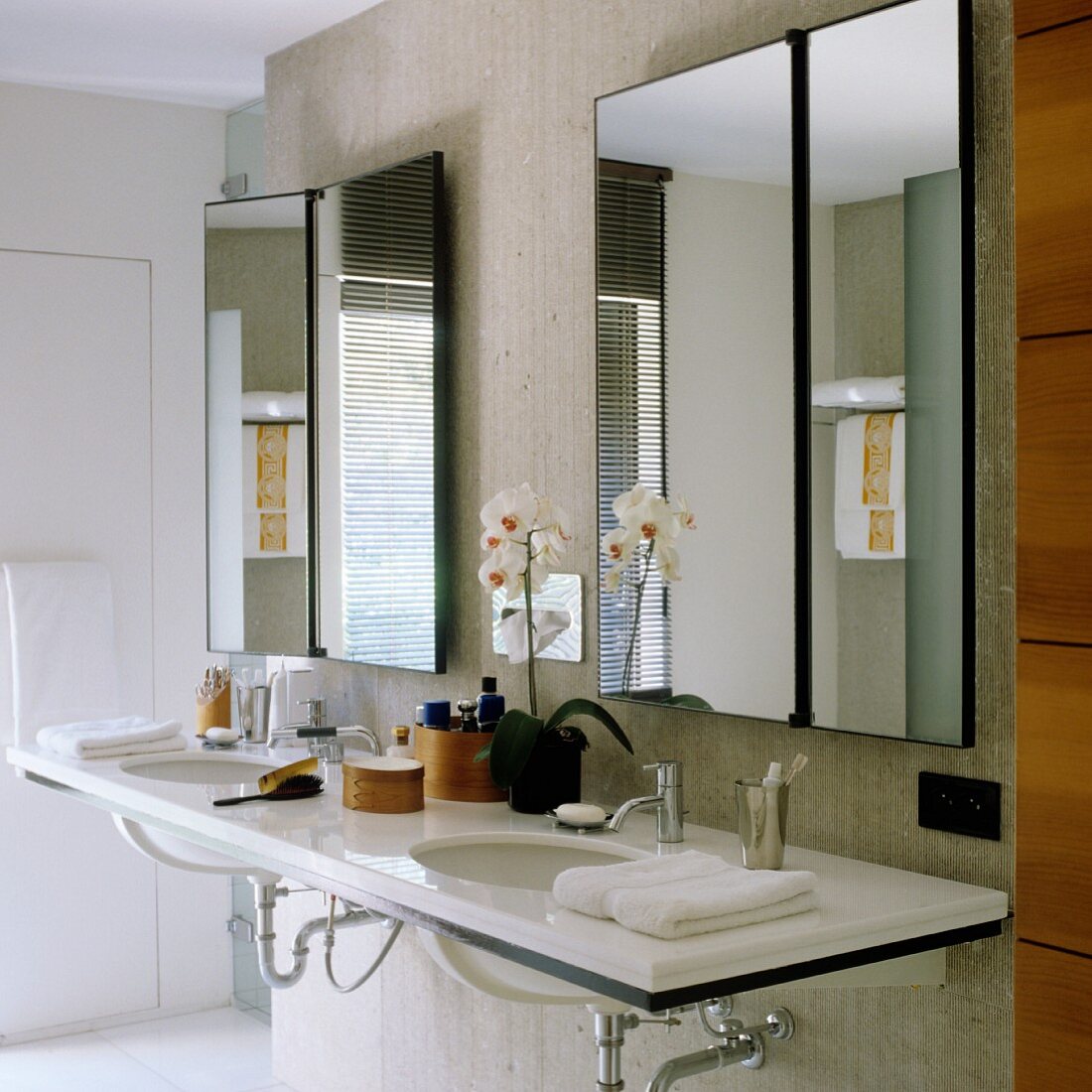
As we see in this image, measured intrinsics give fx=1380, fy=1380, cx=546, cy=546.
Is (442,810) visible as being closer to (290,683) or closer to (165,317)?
(290,683)

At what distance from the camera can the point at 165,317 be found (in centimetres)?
394

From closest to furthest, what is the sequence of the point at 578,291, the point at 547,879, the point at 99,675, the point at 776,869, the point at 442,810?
the point at 776,869
the point at 547,879
the point at 442,810
the point at 578,291
the point at 99,675

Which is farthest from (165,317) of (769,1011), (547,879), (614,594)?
(769,1011)

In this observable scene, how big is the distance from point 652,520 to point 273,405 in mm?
1267

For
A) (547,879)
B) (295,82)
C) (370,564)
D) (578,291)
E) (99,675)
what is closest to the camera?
(547,879)

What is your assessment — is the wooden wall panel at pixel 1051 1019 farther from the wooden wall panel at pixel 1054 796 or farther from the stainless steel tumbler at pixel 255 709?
the stainless steel tumbler at pixel 255 709

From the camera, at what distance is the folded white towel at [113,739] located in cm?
278

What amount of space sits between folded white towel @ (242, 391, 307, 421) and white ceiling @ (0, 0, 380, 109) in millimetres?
841

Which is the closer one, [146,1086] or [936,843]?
[936,843]

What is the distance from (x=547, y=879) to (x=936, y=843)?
22.1 inches

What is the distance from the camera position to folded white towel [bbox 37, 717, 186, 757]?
109 inches

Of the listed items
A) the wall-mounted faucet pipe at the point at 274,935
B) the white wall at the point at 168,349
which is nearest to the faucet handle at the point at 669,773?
the wall-mounted faucet pipe at the point at 274,935

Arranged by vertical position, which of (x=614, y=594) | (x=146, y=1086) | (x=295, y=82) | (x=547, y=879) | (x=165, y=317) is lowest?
(x=146, y=1086)

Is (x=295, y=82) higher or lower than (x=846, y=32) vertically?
higher
